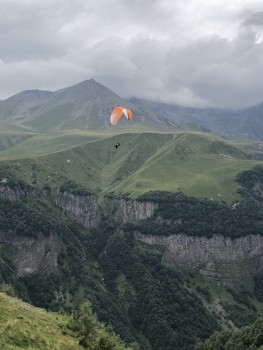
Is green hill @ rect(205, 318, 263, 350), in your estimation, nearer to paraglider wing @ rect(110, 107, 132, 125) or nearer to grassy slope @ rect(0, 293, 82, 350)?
paraglider wing @ rect(110, 107, 132, 125)

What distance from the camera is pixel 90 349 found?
61312mm

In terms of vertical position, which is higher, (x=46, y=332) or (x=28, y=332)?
(x=28, y=332)

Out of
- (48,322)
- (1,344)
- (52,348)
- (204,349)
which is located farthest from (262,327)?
(1,344)

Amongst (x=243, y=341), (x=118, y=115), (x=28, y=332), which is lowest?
(x=243, y=341)

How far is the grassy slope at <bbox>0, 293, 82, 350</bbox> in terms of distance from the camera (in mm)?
47188

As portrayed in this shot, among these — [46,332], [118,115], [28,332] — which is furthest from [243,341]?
[28,332]

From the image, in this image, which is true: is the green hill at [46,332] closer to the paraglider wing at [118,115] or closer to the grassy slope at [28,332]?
the grassy slope at [28,332]

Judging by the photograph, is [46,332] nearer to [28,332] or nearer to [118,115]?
[28,332]

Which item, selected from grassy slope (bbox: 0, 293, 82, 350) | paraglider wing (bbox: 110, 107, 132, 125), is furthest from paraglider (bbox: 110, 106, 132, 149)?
grassy slope (bbox: 0, 293, 82, 350)

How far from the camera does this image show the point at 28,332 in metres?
51.2

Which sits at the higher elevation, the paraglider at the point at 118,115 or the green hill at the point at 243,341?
the paraglider at the point at 118,115

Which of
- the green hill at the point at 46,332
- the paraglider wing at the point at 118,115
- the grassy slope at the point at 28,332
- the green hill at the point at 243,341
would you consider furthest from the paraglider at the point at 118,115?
the green hill at the point at 243,341

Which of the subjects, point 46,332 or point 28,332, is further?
point 46,332

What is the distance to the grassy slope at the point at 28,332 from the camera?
1858 inches
